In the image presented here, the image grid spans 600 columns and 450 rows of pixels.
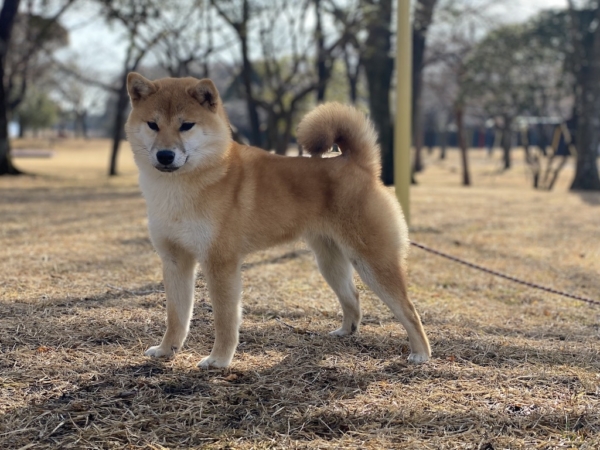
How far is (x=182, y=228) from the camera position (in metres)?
3.30

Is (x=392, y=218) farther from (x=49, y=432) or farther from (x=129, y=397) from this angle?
(x=49, y=432)

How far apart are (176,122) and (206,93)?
24cm

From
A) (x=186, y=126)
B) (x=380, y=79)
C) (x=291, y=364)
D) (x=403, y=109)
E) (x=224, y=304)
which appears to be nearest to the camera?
(x=186, y=126)

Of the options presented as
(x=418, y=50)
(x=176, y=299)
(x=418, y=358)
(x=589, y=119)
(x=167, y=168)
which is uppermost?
(x=418, y=50)

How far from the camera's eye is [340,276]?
4.05 meters

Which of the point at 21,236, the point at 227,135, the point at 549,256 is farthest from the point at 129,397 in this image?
the point at 549,256

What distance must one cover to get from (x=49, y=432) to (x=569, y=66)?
1807cm

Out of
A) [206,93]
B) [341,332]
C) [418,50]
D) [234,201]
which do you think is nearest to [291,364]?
[341,332]

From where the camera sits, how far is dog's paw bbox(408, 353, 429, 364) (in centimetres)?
361

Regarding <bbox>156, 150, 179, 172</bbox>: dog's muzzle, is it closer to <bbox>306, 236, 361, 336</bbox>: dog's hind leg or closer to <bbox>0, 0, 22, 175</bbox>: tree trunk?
<bbox>306, 236, 361, 336</bbox>: dog's hind leg

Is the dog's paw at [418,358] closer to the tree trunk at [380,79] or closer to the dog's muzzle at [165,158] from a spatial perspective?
the dog's muzzle at [165,158]

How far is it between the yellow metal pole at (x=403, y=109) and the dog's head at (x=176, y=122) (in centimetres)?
375

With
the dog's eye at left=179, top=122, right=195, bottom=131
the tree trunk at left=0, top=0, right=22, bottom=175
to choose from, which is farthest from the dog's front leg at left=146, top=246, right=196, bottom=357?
the tree trunk at left=0, top=0, right=22, bottom=175

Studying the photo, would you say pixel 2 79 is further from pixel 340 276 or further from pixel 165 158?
pixel 165 158
